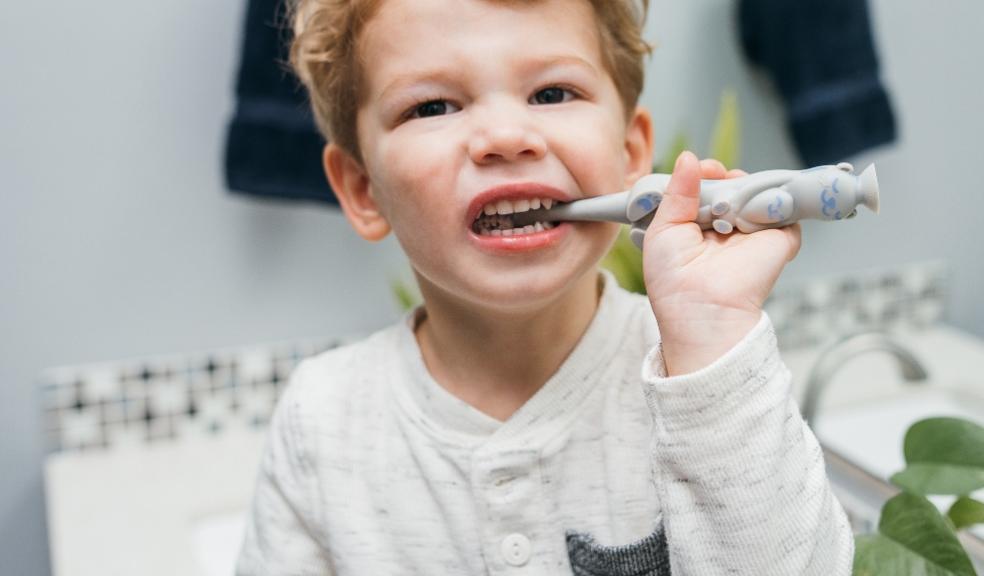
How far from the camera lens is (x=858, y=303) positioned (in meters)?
1.62

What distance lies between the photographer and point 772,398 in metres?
0.52

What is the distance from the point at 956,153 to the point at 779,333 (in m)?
0.44

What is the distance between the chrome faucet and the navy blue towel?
0.39m

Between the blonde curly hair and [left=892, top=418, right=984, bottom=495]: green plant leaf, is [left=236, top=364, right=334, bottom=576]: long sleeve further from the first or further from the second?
[left=892, top=418, right=984, bottom=495]: green plant leaf

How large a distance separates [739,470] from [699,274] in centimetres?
11

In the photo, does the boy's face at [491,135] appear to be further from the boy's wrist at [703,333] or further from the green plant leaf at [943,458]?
the green plant leaf at [943,458]

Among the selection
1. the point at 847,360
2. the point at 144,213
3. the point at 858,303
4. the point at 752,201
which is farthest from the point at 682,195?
the point at 858,303

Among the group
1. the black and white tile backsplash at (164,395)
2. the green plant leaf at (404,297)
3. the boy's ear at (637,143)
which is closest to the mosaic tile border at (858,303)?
the green plant leaf at (404,297)

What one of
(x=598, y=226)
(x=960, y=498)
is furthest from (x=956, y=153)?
(x=598, y=226)

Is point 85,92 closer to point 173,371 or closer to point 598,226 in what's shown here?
point 173,371

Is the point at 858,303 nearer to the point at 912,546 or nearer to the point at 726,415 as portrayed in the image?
the point at 912,546

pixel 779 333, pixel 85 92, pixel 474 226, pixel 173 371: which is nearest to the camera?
pixel 474 226

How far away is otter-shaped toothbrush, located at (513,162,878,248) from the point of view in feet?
1.59

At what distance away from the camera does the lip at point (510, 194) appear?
1.99 feet
